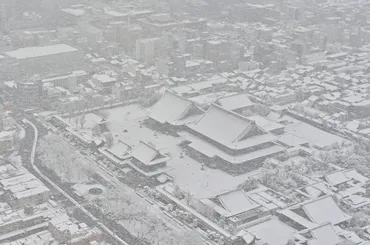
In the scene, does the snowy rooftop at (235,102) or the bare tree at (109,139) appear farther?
the snowy rooftop at (235,102)

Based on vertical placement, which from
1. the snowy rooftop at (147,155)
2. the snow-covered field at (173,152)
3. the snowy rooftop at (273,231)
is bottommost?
the snow-covered field at (173,152)

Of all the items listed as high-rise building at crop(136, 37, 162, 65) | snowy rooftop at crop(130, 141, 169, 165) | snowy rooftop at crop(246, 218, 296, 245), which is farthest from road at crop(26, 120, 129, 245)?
high-rise building at crop(136, 37, 162, 65)

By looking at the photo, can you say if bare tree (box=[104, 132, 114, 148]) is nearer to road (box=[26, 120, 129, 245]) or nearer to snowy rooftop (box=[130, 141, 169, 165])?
snowy rooftop (box=[130, 141, 169, 165])

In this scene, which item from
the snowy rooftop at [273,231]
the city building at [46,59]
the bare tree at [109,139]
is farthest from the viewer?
the city building at [46,59]

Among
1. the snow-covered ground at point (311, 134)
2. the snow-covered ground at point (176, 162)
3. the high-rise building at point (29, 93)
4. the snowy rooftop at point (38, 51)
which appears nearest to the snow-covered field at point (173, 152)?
the snow-covered ground at point (176, 162)

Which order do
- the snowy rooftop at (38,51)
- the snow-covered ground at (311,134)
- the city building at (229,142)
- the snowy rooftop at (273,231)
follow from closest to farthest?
1. the snowy rooftop at (273,231)
2. the city building at (229,142)
3. the snow-covered ground at (311,134)
4. the snowy rooftop at (38,51)

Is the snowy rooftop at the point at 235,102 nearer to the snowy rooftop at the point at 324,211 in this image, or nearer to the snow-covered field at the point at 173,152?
the snow-covered field at the point at 173,152

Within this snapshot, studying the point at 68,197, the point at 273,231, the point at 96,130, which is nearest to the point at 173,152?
the point at 96,130

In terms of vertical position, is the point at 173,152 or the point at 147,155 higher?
the point at 147,155

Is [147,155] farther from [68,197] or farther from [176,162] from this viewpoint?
[68,197]
